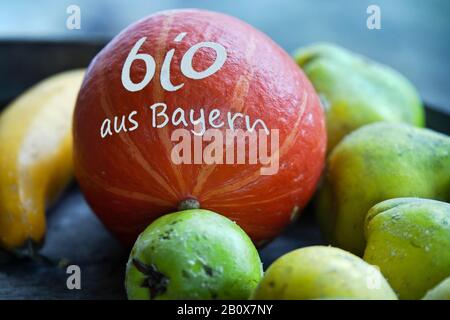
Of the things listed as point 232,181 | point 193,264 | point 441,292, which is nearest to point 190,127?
point 232,181

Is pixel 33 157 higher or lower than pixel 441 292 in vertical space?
lower

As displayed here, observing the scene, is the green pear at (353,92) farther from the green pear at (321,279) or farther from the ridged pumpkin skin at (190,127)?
the green pear at (321,279)

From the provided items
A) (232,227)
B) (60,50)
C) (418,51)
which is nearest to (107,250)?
(232,227)

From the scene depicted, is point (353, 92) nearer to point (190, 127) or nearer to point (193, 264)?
point (190, 127)

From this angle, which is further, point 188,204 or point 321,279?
point 188,204

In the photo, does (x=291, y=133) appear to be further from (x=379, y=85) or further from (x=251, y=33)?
(x=379, y=85)

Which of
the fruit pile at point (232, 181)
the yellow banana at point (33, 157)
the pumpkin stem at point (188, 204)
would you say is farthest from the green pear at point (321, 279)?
the yellow banana at point (33, 157)
